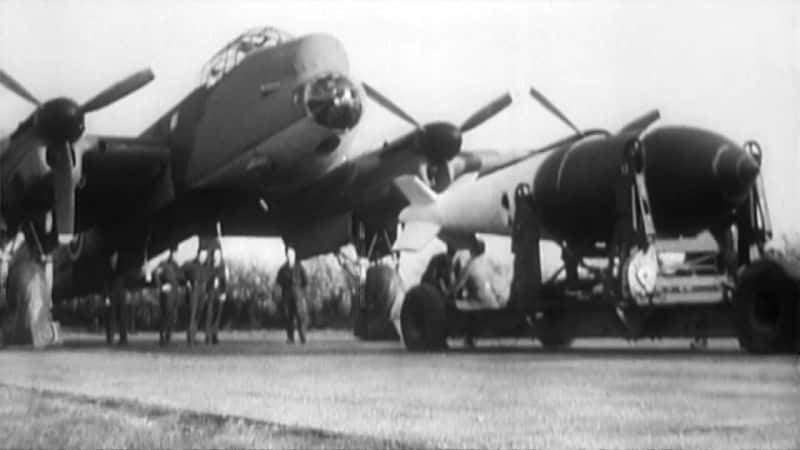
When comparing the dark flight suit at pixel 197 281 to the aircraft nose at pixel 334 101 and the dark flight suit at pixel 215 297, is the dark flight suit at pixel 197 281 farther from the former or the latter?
the aircraft nose at pixel 334 101

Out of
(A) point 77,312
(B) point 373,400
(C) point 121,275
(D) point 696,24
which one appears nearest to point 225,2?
(B) point 373,400

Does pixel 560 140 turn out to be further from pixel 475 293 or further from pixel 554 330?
pixel 475 293

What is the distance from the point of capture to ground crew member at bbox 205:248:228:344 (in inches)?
334

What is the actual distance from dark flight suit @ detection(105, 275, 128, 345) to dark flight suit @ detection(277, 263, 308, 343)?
196 centimetres

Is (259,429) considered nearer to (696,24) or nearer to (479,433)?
(479,433)

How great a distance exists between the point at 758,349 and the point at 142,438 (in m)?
4.90

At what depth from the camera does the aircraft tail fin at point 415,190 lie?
36.6 feet

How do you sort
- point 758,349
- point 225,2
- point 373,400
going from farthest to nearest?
point 758,349
point 225,2
point 373,400

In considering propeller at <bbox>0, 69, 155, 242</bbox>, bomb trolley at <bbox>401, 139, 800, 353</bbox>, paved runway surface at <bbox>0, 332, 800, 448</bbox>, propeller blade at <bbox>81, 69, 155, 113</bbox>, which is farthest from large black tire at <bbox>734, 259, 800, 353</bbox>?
propeller at <bbox>0, 69, 155, 242</bbox>

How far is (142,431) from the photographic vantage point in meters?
5.16

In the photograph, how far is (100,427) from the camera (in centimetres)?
526

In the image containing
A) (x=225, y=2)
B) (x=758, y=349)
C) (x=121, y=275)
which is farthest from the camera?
(x=121, y=275)

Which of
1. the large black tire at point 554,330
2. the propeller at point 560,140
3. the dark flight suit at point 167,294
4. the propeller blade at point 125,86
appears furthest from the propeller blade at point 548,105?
the dark flight suit at point 167,294

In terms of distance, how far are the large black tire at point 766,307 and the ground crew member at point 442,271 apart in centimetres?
294
